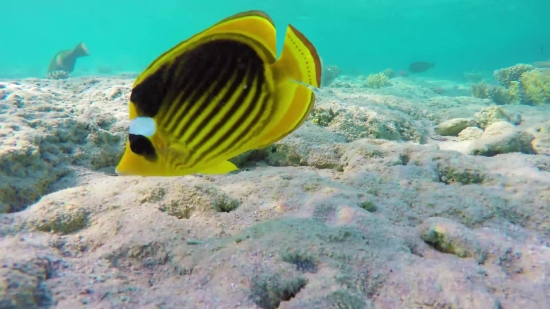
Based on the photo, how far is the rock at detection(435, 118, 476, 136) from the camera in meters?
5.09

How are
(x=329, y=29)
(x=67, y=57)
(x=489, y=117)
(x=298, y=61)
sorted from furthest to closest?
1. (x=329, y=29)
2. (x=67, y=57)
3. (x=489, y=117)
4. (x=298, y=61)

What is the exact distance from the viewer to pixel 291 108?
1024mm

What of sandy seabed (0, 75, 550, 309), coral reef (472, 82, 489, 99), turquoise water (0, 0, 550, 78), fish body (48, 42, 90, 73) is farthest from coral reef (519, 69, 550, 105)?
turquoise water (0, 0, 550, 78)

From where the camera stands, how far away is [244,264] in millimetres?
1619

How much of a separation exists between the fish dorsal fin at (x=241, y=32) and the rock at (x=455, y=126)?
506cm

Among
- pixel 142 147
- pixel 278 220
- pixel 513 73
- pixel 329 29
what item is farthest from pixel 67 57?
pixel 329 29

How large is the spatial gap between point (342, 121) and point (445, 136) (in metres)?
2.41

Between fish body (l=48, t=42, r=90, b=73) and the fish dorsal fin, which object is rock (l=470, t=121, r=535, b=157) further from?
fish body (l=48, t=42, r=90, b=73)

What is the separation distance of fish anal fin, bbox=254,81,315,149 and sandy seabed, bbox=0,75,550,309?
2.75ft

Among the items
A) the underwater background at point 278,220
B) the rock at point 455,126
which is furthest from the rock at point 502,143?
the rock at point 455,126

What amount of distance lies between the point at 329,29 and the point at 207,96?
90.7 m

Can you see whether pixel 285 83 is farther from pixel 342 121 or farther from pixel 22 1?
pixel 22 1

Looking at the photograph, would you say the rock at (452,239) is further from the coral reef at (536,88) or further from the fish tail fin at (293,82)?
the coral reef at (536,88)

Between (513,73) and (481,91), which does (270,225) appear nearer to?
(481,91)
